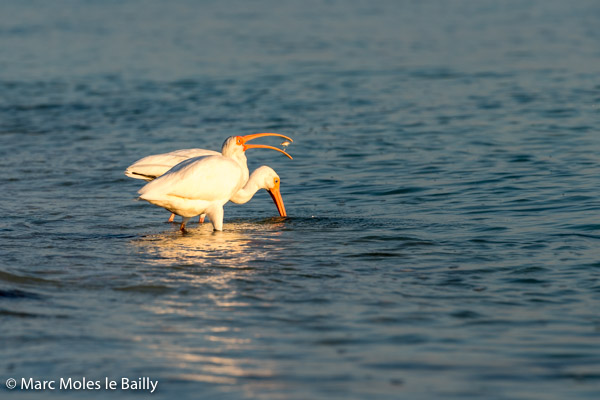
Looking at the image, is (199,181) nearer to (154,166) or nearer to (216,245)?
(216,245)

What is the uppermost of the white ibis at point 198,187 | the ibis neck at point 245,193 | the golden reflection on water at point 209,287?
the white ibis at point 198,187

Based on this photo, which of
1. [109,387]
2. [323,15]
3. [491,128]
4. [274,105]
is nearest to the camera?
[109,387]

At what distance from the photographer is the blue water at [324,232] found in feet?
18.3

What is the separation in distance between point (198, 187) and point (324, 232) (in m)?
1.38

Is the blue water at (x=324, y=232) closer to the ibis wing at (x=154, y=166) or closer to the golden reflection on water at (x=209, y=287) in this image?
the golden reflection on water at (x=209, y=287)

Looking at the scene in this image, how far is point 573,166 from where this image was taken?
40.0 feet

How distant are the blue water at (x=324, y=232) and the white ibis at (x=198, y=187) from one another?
0.33m

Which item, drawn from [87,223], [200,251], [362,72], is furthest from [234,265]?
[362,72]

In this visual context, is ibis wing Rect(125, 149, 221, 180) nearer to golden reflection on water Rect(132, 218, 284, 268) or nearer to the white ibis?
the white ibis

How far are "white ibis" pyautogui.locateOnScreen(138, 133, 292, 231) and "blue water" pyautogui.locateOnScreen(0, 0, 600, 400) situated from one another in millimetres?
333

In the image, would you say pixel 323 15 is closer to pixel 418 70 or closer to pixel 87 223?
pixel 418 70

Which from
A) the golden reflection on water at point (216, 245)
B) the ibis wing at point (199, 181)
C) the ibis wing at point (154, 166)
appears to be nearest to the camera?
the golden reflection on water at point (216, 245)

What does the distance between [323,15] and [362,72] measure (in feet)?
44.8

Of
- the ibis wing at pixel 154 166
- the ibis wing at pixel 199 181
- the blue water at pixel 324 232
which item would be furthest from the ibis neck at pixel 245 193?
the ibis wing at pixel 199 181
